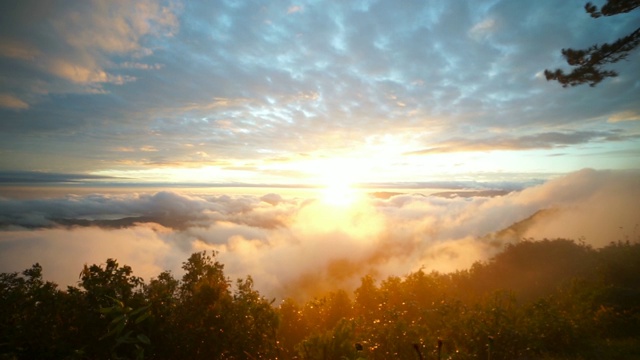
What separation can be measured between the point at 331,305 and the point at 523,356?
24.1m

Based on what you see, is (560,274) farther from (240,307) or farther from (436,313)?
(240,307)


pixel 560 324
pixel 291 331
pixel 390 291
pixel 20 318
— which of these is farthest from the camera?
pixel 390 291

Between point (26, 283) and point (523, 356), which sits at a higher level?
point (26, 283)

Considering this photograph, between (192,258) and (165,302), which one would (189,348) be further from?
(192,258)

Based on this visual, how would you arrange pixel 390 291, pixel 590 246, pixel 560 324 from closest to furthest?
1. pixel 560 324
2. pixel 390 291
3. pixel 590 246

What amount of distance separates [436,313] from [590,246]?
103436mm

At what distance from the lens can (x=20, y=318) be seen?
11000 mm

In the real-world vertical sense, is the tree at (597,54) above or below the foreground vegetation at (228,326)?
above

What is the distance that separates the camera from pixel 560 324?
18.9m

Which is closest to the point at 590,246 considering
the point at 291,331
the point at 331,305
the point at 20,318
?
the point at 331,305

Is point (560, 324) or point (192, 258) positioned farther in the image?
point (560, 324)

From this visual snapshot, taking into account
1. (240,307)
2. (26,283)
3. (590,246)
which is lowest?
(590,246)

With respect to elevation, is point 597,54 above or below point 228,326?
above

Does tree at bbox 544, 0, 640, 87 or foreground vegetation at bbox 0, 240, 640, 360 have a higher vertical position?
tree at bbox 544, 0, 640, 87
